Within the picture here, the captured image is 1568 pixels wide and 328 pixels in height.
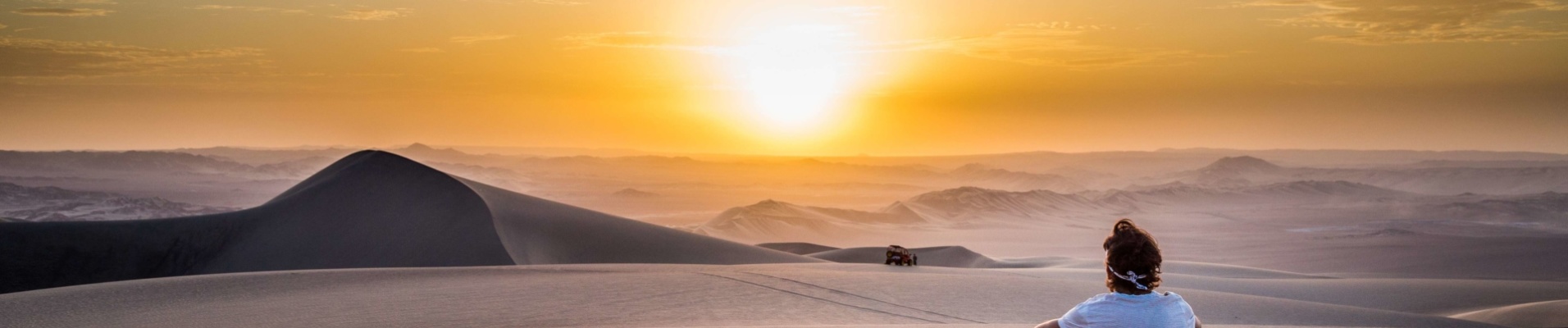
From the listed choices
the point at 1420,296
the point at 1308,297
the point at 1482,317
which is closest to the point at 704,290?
the point at 1482,317

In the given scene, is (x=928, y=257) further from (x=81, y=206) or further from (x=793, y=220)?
(x=81, y=206)

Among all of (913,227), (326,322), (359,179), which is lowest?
(326,322)

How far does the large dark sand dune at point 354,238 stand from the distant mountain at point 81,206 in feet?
325

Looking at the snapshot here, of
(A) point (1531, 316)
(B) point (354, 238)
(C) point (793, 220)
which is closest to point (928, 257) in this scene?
(B) point (354, 238)

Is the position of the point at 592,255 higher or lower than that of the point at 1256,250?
lower

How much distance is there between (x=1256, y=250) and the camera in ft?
302

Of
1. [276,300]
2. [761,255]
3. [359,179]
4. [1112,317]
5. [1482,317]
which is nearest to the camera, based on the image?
[1112,317]

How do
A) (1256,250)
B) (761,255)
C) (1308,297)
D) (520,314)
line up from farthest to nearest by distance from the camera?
(1256,250)
(761,255)
(1308,297)
(520,314)

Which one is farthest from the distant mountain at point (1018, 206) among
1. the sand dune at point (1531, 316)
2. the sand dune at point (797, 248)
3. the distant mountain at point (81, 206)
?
the sand dune at point (1531, 316)

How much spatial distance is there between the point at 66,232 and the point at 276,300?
22.1 m

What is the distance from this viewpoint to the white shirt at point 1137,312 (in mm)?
3498

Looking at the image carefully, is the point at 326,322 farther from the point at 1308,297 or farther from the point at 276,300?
the point at 1308,297

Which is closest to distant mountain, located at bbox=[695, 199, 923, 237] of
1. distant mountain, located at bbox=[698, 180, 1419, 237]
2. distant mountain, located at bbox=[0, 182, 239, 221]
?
distant mountain, located at bbox=[698, 180, 1419, 237]

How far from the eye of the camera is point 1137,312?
3.51m
